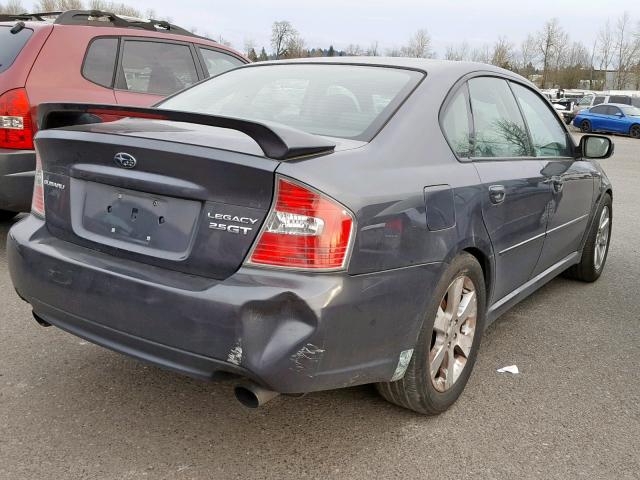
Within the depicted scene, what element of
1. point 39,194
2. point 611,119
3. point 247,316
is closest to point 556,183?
point 247,316

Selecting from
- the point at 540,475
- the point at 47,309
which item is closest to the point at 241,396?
the point at 47,309

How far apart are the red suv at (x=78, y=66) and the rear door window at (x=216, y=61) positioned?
11mm

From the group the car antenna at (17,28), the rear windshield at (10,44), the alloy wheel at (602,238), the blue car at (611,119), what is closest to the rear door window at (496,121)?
the alloy wheel at (602,238)

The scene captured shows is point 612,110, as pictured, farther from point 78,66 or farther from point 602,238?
point 78,66

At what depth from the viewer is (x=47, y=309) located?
101 inches

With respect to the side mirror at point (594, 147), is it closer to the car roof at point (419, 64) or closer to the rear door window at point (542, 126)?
the rear door window at point (542, 126)

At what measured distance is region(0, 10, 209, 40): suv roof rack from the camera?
18.0 feet

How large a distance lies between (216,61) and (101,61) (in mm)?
1549

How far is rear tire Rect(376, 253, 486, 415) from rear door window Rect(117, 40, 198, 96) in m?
4.01

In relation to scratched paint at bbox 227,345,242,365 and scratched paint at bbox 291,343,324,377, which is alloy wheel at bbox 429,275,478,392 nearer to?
scratched paint at bbox 291,343,324,377

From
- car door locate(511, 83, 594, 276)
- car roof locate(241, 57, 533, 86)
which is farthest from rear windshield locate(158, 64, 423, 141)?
car door locate(511, 83, 594, 276)

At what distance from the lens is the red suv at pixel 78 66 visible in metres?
4.67

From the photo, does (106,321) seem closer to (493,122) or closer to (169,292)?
(169,292)

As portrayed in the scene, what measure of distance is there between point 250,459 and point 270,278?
0.82m
